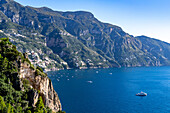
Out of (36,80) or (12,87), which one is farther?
(36,80)

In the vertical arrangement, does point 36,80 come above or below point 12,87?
above

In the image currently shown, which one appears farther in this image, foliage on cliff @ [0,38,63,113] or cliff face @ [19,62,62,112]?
cliff face @ [19,62,62,112]

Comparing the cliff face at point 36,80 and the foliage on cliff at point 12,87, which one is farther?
the cliff face at point 36,80

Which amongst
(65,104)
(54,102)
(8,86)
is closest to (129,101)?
(65,104)

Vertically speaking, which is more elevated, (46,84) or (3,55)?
(3,55)

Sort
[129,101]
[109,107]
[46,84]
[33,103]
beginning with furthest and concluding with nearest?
[129,101] → [109,107] → [46,84] → [33,103]

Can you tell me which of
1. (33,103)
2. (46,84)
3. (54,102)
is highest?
(46,84)

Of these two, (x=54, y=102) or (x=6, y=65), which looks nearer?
(x=6, y=65)

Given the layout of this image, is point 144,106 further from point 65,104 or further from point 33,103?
point 33,103
